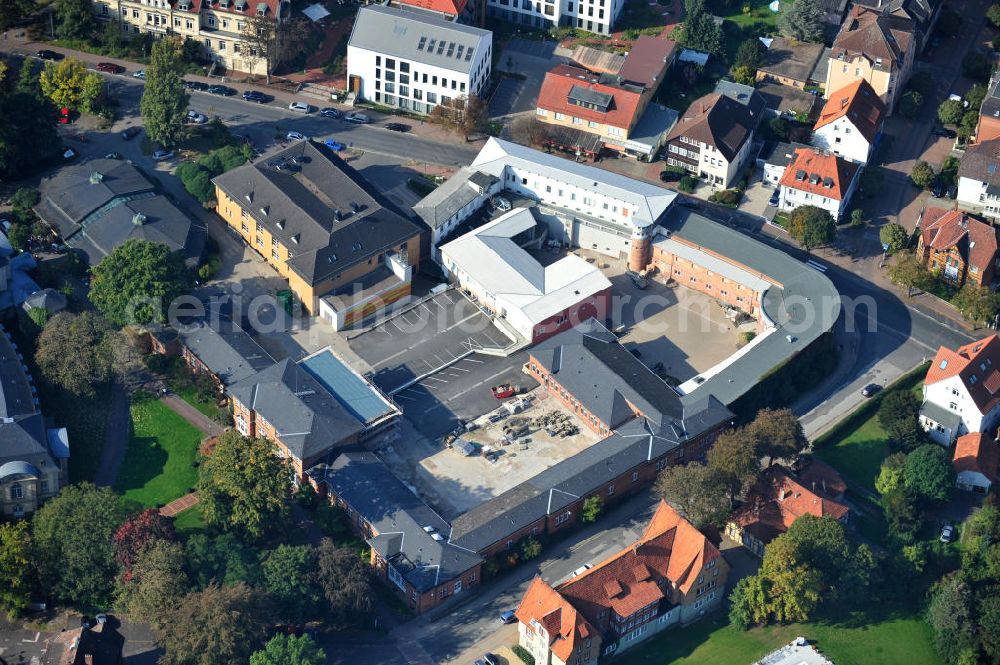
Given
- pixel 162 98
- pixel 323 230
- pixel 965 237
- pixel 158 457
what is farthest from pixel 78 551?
pixel 965 237

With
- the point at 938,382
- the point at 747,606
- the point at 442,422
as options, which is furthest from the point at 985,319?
the point at 442,422

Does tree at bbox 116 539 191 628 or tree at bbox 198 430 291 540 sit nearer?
tree at bbox 116 539 191 628

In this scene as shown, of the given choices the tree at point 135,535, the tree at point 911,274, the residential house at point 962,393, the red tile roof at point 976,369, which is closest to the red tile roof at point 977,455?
the residential house at point 962,393

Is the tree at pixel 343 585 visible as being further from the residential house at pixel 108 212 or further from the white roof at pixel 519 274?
the residential house at pixel 108 212

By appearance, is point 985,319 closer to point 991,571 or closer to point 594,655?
point 991,571

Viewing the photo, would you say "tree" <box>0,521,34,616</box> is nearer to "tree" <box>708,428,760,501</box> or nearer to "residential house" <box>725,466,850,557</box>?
"tree" <box>708,428,760,501</box>

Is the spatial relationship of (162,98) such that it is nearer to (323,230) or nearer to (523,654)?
(323,230)

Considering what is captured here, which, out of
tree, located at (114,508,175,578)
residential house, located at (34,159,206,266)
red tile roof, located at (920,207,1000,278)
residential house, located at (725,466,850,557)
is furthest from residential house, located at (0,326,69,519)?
red tile roof, located at (920,207,1000,278)
